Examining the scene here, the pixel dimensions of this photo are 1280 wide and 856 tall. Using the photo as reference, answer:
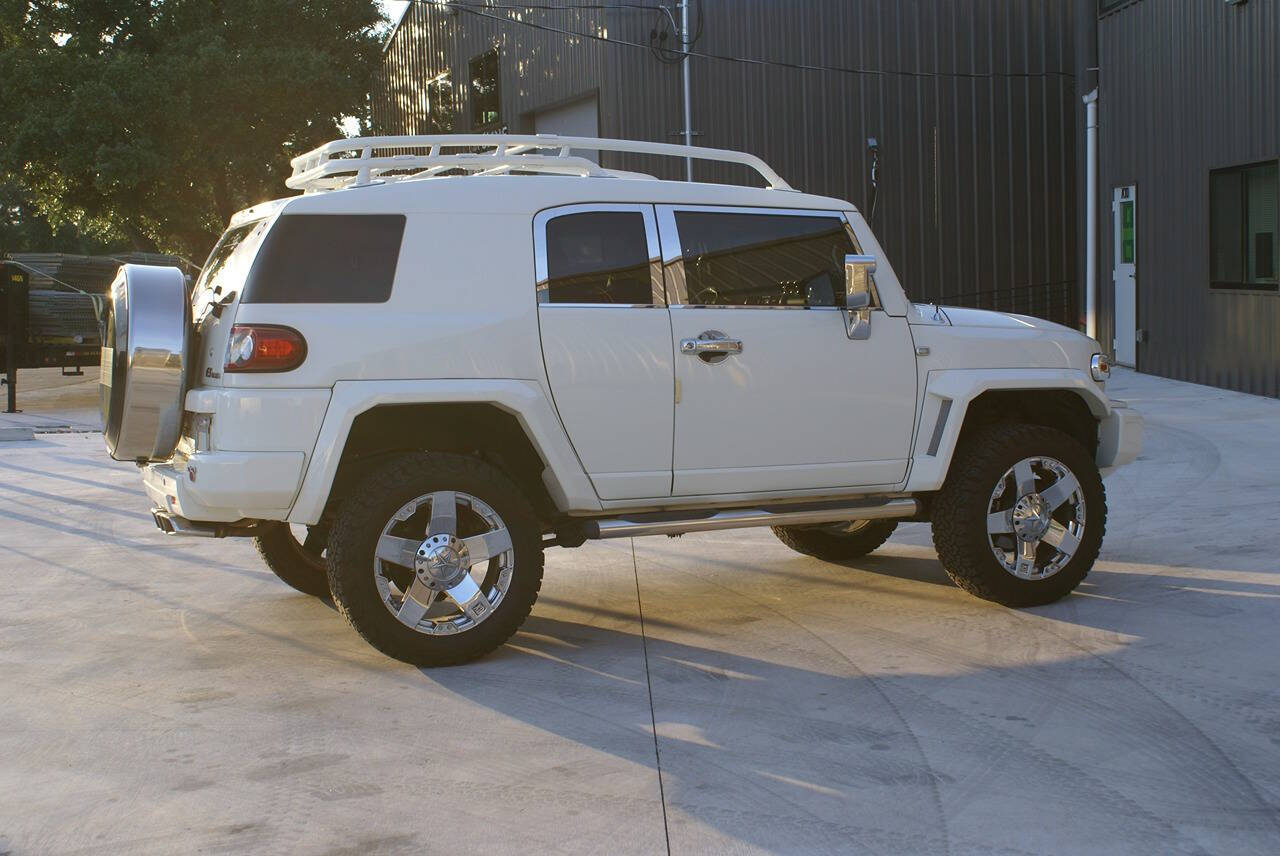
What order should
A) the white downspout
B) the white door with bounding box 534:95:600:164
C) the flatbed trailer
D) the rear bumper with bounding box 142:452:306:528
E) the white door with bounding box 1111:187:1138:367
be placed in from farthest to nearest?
the white door with bounding box 534:95:600:164 < the white downspout < the white door with bounding box 1111:187:1138:367 < the flatbed trailer < the rear bumper with bounding box 142:452:306:528

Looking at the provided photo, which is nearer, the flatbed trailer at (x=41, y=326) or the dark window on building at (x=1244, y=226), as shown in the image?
the dark window on building at (x=1244, y=226)

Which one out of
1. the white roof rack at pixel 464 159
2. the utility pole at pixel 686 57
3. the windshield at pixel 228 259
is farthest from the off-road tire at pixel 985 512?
the utility pole at pixel 686 57

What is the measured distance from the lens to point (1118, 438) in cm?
721

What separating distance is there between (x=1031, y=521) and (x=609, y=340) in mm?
2190

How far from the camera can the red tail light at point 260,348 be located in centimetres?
567

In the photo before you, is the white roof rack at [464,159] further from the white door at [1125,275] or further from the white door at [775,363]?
the white door at [1125,275]

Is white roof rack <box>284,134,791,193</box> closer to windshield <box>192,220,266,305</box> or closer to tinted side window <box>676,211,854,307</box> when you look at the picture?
tinted side window <box>676,211,854,307</box>

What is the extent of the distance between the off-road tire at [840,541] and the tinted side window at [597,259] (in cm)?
239

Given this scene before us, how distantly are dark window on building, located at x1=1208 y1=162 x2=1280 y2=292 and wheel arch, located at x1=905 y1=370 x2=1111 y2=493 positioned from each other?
9509 mm

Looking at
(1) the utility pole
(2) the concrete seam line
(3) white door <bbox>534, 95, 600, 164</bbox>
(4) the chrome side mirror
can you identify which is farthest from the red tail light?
(3) white door <bbox>534, 95, 600, 164</bbox>

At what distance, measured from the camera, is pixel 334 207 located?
591cm

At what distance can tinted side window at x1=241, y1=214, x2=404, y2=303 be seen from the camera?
5762mm

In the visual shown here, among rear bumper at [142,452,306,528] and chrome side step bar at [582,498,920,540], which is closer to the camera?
rear bumper at [142,452,306,528]

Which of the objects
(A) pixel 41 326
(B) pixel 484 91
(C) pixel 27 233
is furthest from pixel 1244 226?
(C) pixel 27 233
